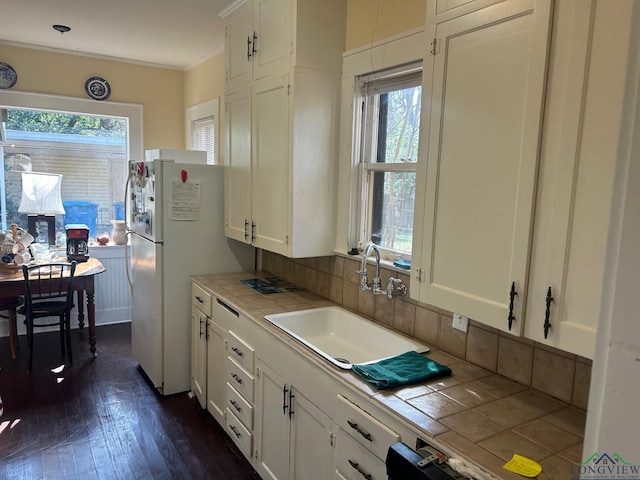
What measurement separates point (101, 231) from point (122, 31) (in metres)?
2.05

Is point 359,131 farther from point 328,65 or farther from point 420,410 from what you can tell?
point 420,410

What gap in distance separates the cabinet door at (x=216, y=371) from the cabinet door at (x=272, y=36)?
1547 millimetres

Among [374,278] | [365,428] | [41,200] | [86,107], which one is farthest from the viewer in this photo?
[86,107]

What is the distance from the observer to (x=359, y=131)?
8.15ft

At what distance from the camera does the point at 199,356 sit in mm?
3123

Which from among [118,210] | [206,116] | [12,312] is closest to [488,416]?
[206,116]

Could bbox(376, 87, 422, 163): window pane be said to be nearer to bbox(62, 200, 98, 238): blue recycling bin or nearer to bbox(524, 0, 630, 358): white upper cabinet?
bbox(524, 0, 630, 358): white upper cabinet

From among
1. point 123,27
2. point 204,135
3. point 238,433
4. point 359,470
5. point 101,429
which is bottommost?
point 101,429

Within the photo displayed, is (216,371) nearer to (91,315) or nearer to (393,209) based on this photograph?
(393,209)

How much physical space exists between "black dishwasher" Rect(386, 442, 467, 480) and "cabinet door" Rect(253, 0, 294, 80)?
77.2 inches

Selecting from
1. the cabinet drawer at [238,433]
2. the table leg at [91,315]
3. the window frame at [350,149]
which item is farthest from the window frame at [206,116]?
the cabinet drawer at [238,433]

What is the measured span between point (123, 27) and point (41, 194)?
1.72 metres

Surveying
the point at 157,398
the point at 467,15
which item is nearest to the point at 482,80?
the point at 467,15

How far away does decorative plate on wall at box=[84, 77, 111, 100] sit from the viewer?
14.6 ft
